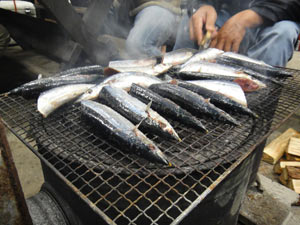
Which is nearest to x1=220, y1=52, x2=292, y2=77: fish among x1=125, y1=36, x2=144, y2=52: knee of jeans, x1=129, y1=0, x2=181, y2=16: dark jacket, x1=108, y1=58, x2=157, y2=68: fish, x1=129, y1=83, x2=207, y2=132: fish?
x1=108, y1=58, x2=157, y2=68: fish

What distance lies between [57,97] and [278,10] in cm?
379

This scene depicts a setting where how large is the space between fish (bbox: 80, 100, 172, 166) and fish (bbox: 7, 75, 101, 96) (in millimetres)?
→ 663

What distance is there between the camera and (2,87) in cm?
692

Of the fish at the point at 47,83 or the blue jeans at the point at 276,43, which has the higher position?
the blue jeans at the point at 276,43

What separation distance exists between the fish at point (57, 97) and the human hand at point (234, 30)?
2421 mm

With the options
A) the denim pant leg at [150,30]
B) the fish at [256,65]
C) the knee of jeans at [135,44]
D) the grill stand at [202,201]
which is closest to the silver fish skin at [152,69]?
the fish at [256,65]

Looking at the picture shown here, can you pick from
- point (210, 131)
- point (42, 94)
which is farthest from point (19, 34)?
point (210, 131)

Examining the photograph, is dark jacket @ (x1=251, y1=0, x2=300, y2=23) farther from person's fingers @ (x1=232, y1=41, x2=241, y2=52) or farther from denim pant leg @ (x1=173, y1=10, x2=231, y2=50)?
denim pant leg @ (x1=173, y1=10, x2=231, y2=50)

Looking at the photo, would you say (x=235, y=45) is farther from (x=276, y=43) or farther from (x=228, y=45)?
(x=276, y=43)

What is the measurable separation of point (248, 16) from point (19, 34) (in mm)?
8881

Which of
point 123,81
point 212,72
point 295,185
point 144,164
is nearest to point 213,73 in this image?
point 212,72

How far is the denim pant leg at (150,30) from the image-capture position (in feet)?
18.8

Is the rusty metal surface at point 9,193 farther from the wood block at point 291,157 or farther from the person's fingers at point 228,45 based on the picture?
the wood block at point 291,157

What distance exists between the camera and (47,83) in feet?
8.95
